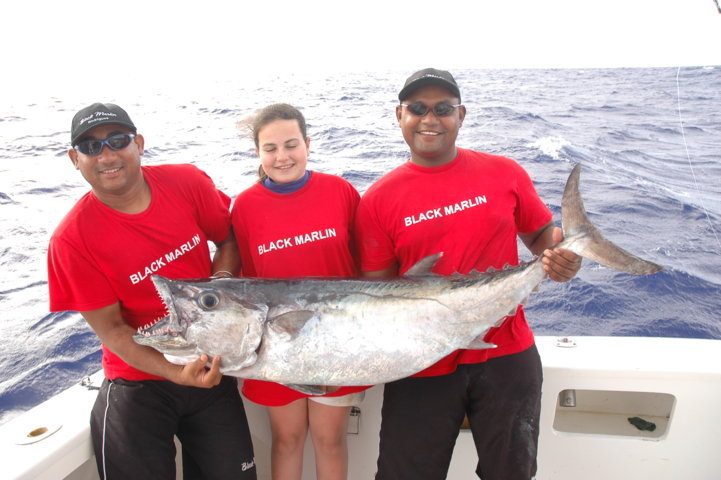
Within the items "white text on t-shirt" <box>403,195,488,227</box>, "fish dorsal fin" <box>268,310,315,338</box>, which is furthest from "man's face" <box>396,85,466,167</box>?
"fish dorsal fin" <box>268,310,315,338</box>

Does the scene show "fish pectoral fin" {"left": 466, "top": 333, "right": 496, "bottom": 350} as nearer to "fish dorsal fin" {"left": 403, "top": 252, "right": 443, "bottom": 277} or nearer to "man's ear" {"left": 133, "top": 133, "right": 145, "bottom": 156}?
"fish dorsal fin" {"left": 403, "top": 252, "right": 443, "bottom": 277}

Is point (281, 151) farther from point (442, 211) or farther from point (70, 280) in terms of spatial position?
point (70, 280)

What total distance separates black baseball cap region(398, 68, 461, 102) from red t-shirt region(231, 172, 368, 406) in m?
0.59

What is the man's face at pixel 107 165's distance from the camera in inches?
88.3

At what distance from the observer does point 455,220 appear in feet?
7.91

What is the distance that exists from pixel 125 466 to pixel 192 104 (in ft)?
64.1

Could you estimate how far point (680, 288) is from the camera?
5.43 meters

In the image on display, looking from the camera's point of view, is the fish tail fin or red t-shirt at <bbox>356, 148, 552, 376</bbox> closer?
the fish tail fin

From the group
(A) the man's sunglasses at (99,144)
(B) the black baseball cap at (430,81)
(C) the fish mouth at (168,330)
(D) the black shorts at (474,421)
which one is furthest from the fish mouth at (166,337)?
(B) the black baseball cap at (430,81)

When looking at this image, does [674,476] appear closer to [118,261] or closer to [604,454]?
[604,454]

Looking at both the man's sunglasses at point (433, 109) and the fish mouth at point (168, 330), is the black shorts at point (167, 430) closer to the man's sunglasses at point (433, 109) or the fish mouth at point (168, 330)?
the fish mouth at point (168, 330)

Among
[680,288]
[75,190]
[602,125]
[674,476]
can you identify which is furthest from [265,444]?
[602,125]

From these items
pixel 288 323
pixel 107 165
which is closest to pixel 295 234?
pixel 288 323

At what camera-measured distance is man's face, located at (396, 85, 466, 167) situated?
7.97 ft
